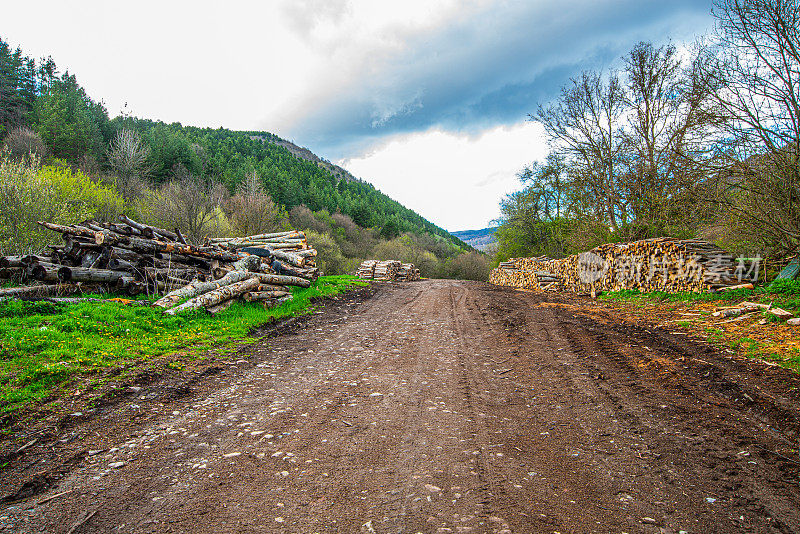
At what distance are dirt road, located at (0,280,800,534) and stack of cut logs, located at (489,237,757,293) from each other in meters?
5.15

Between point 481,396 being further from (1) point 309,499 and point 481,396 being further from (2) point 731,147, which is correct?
(2) point 731,147

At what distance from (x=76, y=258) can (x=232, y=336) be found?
6.51m

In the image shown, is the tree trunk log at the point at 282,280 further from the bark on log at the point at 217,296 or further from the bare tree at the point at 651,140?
the bare tree at the point at 651,140

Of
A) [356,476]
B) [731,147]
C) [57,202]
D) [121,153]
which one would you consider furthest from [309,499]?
[121,153]

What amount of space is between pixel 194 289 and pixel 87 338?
3.26 meters

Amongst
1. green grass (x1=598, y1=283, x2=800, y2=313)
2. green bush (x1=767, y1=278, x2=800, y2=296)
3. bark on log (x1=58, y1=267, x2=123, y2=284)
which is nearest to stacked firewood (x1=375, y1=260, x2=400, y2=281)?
green grass (x1=598, y1=283, x2=800, y2=313)

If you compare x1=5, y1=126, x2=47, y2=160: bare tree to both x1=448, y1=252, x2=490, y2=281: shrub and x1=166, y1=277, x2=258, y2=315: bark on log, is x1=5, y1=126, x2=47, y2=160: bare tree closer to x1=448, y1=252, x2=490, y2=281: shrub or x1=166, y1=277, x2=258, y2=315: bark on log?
x1=166, y1=277, x2=258, y2=315: bark on log

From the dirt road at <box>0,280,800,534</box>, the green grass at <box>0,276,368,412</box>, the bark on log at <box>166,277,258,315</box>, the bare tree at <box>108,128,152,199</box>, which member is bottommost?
the dirt road at <box>0,280,800,534</box>

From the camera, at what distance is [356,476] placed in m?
2.63

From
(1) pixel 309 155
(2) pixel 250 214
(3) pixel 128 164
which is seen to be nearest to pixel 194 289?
(2) pixel 250 214

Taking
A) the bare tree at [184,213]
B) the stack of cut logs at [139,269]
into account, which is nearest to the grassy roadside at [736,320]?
the stack of cut logs at [139,269]

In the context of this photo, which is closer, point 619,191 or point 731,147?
point 731,147

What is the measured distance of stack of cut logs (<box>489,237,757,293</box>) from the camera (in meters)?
8.86

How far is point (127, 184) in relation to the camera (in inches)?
1136
